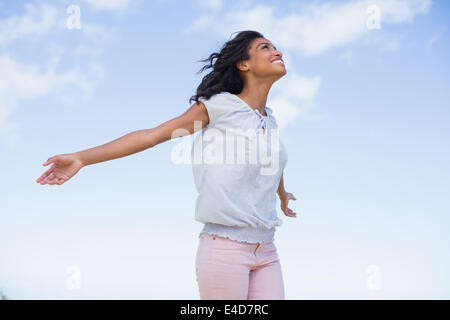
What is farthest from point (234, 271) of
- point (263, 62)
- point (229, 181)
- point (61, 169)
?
point (263, 62)

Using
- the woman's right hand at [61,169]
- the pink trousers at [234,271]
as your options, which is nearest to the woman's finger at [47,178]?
the woman's right hand at [61,169]

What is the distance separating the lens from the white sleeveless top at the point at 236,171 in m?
2.53

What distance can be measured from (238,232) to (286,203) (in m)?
0.98

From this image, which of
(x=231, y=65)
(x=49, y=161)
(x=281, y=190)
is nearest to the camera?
(x=49, y=161)

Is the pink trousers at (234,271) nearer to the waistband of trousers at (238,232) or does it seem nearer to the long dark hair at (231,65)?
the waistband of trousers at (238,232)

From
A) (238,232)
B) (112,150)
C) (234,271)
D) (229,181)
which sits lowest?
(234,271)

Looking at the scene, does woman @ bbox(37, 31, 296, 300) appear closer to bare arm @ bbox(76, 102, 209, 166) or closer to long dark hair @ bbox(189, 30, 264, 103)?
bare arm @ bbox(76, 102, 209, 166)

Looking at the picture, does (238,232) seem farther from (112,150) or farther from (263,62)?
(263,62)

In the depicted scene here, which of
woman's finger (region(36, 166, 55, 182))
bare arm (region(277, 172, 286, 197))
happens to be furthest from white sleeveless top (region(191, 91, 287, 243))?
woman's finger (region(36, 166, 55, 182))

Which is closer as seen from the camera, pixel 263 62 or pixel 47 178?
pixel 47 178

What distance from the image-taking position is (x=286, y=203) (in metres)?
3.45

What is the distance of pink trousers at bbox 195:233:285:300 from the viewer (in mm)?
2506

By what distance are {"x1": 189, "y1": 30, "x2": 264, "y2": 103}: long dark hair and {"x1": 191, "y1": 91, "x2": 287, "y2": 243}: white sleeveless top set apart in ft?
0.69
